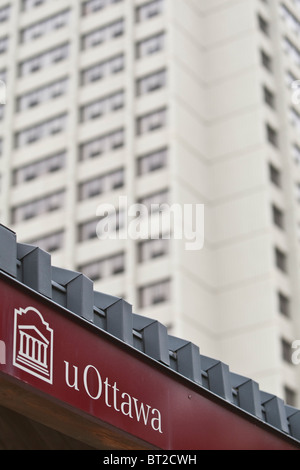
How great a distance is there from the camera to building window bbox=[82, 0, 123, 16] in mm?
85812

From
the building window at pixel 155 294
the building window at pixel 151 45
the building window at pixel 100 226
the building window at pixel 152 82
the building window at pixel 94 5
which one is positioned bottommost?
the building window at pixel 155 294

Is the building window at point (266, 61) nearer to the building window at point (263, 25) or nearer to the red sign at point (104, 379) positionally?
the building window at point (263, 25)

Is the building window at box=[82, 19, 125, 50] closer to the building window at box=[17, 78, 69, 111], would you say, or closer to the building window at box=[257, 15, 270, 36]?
the building window at box=[17, 78, 69, 111]

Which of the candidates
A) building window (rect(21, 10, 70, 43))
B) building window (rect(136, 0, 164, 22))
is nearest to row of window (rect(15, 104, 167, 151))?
building window (rect(136, 0, 164, 22))

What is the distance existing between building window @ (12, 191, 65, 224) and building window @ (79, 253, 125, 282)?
708cm

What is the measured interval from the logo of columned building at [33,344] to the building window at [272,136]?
66.6 meters

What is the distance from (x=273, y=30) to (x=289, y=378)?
28798 mm

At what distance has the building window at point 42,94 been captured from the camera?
84625 mm

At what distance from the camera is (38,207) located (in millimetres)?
80062

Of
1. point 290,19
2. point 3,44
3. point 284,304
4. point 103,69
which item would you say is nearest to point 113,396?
point 284,304

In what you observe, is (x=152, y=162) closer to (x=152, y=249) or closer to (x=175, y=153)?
(x=175, y=153)

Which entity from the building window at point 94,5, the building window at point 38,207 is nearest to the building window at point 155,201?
the building window at point 38,207
